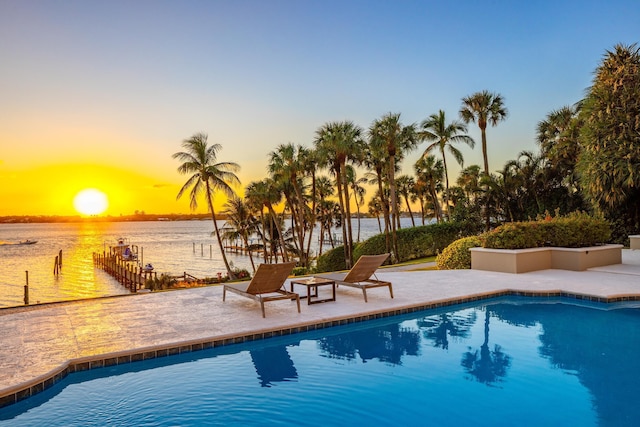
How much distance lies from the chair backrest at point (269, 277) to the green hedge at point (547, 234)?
7.68 metres

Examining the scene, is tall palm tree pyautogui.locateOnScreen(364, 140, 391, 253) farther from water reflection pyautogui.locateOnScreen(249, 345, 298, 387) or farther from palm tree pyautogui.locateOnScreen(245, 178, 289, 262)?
water reflection pyautogui.locateOnScreen(249, 345, 298, 387)

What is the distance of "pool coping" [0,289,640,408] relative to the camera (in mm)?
4765

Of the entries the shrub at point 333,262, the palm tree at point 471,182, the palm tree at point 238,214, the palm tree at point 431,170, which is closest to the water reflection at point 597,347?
the palm tree at point 471,182

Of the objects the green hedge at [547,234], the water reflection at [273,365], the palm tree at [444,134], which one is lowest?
the water reflection at [273,365]

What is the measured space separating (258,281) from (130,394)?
2988 mm

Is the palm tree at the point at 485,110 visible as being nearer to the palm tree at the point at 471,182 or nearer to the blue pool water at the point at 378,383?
the palm tree at the point at 471,182

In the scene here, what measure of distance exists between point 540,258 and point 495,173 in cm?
1598

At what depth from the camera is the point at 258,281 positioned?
7.57 meters

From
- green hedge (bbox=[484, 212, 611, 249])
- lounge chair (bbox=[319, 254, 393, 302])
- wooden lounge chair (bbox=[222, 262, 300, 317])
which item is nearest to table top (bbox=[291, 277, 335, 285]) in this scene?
lounge chair (bbox=[319, 254, 393, 302])

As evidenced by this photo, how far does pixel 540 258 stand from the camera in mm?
12680

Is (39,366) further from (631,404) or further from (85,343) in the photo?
(631,404)

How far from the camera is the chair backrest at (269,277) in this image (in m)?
7.40

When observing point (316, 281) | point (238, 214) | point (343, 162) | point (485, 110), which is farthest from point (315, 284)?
point (238, 214)

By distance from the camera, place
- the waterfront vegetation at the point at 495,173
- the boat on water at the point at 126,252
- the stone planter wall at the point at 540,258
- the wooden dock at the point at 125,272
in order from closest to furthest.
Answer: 1. the stone planter wall at the point at 540,258
2. the waterfront vegetation at the point at 495,173
3. the wooden dock at the point at 125,272
4. the boat on water at the point at 126,252
